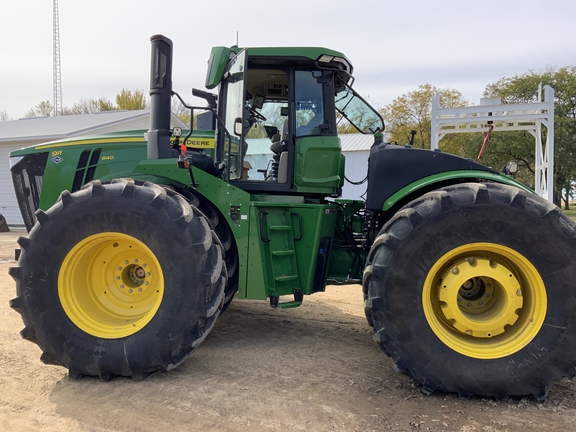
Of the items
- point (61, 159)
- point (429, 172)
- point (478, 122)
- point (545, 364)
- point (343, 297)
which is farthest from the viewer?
point (478, 122)

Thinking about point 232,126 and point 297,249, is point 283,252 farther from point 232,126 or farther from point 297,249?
point 232,126

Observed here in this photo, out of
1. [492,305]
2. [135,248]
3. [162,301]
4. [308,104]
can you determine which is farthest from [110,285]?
[492,305]

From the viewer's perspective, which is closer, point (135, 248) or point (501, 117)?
point (135, 248)

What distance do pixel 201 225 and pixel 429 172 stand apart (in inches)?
77.6

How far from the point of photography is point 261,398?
10.6ft

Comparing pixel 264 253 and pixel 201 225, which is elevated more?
pixel 201 225

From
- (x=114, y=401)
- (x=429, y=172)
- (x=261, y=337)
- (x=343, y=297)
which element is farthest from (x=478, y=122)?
(x=114, y=401)

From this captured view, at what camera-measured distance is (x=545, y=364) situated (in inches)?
123

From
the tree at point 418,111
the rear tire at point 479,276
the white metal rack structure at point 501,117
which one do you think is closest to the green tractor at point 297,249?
the rear tire at point 479,276

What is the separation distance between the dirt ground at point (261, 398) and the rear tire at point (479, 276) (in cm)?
23

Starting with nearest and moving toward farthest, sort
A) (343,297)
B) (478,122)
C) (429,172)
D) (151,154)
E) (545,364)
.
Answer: (545,364) → (429,172) → (151,154) → (343,297) → (478,122)

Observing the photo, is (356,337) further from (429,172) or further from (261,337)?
(429,172)

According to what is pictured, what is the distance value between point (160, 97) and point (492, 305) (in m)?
3.51

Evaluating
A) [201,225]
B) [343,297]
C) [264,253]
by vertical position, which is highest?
[201,225]
